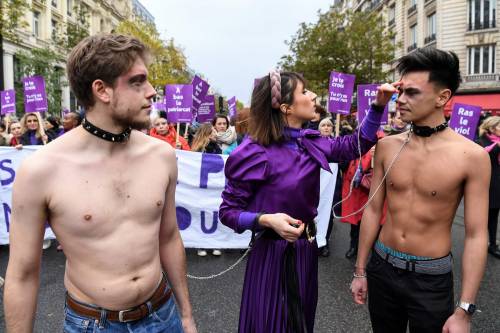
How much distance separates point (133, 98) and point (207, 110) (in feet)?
24.6

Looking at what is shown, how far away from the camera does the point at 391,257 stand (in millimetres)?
2314

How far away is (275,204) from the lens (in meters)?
2.17

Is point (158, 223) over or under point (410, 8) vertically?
under

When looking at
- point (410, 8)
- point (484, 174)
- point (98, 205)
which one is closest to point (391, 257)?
point (484, 174)

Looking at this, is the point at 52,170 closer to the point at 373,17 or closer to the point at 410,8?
the point at 373,17

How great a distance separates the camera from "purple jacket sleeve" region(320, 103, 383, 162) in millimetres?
2256

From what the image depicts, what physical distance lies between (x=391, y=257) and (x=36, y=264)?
1.76 m

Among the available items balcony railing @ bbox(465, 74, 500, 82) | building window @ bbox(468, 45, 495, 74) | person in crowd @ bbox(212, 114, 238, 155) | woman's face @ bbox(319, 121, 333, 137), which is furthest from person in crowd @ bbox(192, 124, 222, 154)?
building window @ bbox(468, 45, 495, 74)

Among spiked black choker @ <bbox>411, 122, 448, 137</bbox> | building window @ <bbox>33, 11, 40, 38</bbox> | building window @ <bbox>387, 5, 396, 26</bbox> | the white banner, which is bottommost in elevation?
the white banner

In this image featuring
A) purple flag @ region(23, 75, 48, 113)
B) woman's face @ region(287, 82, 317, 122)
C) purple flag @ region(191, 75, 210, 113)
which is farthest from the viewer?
purple flag @ region(191, 75, 210, 113)

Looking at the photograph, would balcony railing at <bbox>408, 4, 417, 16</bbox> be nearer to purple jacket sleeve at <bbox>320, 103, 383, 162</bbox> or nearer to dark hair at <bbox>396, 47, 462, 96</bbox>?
dark hair at <bbox>396, 47, 462, 96</bbox>

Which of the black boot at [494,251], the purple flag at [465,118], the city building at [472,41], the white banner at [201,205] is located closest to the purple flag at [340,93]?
the purple flag at [465,118]

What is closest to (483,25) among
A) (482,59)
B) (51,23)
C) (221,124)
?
(482,59)

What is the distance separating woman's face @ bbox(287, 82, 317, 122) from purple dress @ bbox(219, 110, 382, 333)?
85 mm
